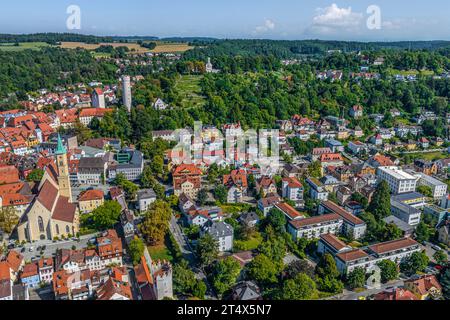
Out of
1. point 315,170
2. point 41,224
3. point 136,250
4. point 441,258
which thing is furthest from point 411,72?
point 41,224

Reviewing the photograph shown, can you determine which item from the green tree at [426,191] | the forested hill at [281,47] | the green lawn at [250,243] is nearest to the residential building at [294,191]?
the green lawn at [250,243]

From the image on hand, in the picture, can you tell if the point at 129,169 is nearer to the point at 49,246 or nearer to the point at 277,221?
the point at 49,246

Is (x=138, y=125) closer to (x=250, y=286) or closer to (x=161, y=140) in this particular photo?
(x=161, y=140)

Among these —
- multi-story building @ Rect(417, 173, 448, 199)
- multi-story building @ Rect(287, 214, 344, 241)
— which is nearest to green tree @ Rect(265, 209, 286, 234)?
multi-story building @ Rect(287, 214, 344, 241)

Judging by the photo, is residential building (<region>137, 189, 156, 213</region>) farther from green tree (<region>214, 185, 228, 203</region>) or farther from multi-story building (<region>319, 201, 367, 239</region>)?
multi-story building (<region>319, 201, 367, 239</region>)
